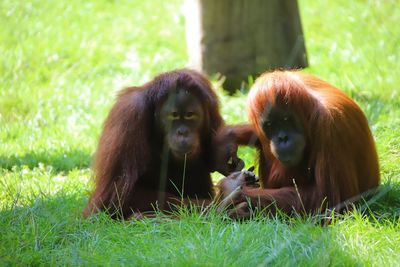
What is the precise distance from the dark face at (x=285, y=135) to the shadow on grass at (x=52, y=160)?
6.74ft

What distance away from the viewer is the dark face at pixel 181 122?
4.58 m

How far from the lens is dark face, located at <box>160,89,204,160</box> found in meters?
4.58

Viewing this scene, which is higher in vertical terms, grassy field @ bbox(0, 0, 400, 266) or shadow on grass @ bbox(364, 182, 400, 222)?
grassy field @ bbox(0, 0, 400, 266)

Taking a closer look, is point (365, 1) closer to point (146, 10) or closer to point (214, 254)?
point (146, 10)

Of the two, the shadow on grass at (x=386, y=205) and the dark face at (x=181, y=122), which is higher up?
the dark face at (x=181, y=122)

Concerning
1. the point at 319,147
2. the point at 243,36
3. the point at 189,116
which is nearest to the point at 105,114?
the point at 243,36

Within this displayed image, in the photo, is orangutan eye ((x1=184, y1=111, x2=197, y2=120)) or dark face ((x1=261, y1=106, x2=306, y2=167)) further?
orangutan eye ((x1=184, y1=111, x2=197, y2=120))

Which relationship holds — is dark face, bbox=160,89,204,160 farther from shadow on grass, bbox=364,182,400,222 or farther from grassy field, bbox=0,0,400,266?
shadow on grass, bbox=364,182,400,222

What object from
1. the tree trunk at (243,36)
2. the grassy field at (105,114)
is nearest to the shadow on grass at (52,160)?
the grassy field at (105,114)

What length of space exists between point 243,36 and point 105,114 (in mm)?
1610

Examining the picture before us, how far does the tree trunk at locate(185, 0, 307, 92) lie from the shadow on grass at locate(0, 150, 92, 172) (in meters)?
2.04

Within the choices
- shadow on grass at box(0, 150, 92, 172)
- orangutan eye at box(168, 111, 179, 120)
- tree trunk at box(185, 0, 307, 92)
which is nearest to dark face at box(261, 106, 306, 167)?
orangutan eye at box(168, 111, 179, 120)

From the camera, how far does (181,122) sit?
15.3 feet

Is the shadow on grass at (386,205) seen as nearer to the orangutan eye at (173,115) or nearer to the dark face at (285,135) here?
the dark face at (285,135)
